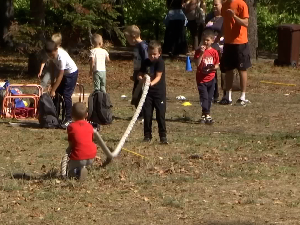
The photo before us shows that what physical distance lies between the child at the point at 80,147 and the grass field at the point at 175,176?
0.17 m

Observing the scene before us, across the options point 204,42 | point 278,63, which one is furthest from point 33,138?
point 278,63

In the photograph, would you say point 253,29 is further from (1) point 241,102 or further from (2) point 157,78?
(2) point 157,78

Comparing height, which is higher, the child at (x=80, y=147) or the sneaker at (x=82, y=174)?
the child at (x=80, y=147)

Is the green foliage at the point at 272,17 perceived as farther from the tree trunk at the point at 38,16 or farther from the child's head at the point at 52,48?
the child's head at the point at 52,48

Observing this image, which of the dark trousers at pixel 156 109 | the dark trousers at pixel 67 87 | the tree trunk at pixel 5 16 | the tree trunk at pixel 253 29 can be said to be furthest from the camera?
the tree trunk at pixel 5 16

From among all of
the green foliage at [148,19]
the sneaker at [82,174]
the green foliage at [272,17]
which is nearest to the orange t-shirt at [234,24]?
the sneaker at [82,174]

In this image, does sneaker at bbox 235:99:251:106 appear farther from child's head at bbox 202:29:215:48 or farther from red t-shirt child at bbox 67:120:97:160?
red t-shirt child at bbox 67:120:97:160

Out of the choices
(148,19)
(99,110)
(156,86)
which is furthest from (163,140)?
(148,19)

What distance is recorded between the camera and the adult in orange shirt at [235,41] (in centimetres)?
1462

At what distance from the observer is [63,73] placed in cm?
1220

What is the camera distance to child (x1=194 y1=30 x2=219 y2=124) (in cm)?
1288

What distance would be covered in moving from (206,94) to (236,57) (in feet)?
6.54

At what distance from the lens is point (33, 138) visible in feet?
37.8

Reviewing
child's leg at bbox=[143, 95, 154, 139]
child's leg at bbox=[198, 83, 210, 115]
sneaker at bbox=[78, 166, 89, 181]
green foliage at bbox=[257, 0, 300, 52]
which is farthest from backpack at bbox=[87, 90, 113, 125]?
green foliage at bbox=[257, 0, 300, 52]
